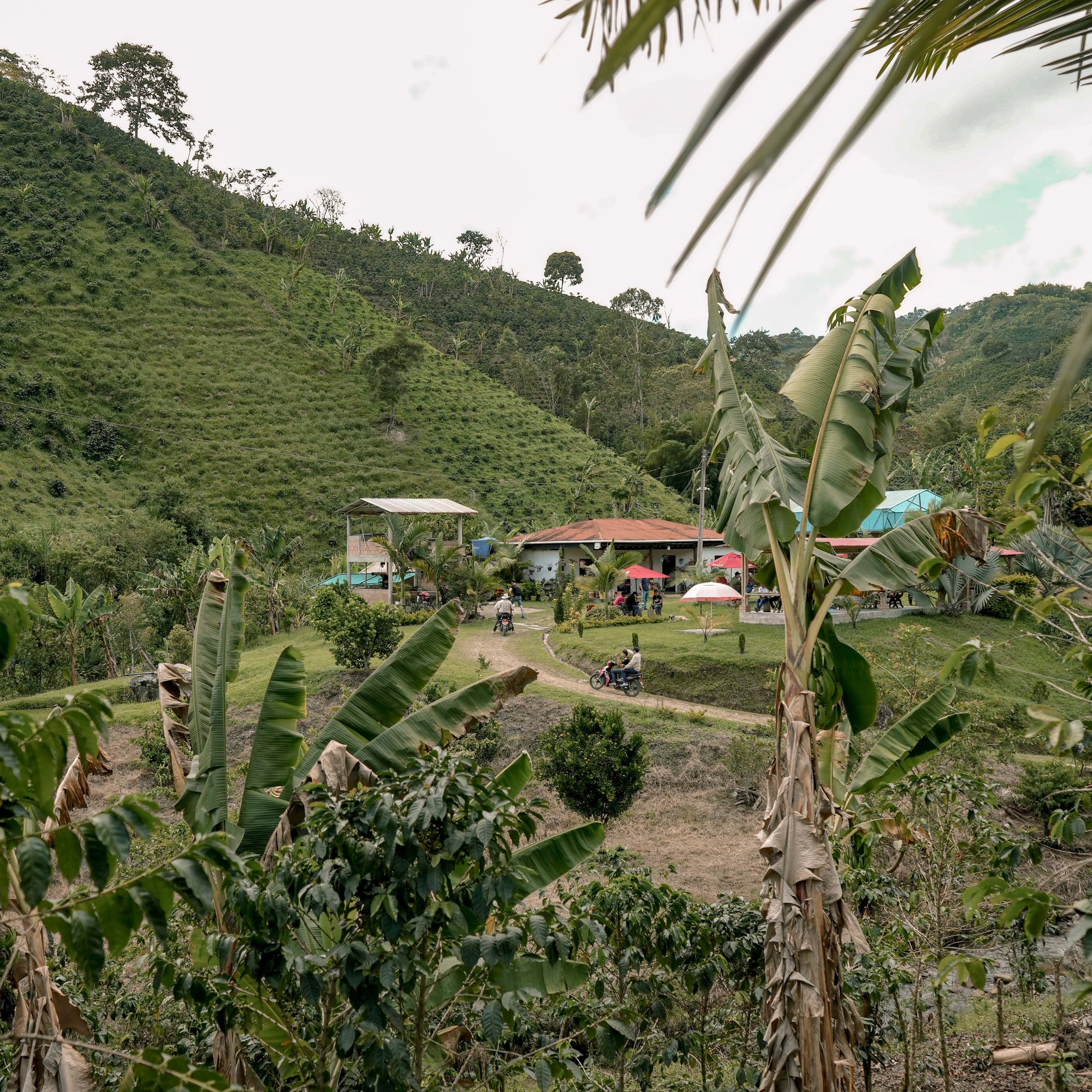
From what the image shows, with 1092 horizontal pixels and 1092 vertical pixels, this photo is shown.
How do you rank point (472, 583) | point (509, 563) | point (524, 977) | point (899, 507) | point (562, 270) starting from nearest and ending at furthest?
point (524, 977)
point (472, 583)
point (509, 563)
point (899, 507)
point (562, 270)

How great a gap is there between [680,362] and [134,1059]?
65261mm

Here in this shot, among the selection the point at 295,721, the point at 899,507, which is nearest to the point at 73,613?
the point at 295,721

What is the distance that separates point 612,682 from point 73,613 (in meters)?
11.6

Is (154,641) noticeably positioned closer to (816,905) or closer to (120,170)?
(816,905)

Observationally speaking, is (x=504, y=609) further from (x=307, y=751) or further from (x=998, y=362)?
(x=998, y=362)

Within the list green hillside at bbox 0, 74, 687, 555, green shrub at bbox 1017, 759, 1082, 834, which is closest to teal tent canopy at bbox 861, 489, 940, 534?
green hillside at bbox 0, 74, 687, 555

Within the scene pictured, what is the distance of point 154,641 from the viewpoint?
70.5ft

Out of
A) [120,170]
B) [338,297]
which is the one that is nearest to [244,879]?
[338,297]

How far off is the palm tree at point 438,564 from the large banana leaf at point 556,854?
18.8 metres

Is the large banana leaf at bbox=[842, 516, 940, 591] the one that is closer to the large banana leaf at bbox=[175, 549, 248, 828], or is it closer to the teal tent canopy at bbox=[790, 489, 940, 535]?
the large banana leaf at bbox=[175, 549, 248, 828]

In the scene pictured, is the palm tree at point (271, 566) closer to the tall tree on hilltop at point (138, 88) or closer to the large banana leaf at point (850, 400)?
the large banana leaf at point (850, 400)

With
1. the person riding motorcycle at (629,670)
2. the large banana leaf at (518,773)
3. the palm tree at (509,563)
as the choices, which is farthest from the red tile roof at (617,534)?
the large banana leaf at (518,773)

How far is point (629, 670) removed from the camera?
53.3 feet

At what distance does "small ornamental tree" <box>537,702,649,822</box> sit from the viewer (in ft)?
36.5
